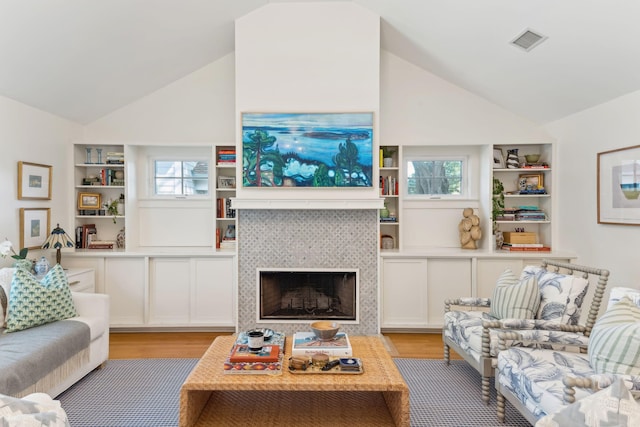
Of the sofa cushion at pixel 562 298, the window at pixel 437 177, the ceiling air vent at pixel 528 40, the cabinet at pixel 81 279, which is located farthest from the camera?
the window at pixel 437 177

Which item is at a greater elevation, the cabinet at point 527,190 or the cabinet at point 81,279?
the cabinet at point 527,190

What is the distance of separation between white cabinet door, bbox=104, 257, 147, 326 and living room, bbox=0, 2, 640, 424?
52 mm

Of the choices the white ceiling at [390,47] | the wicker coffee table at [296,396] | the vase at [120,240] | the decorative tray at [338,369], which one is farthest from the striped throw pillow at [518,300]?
the vase at [120,240]

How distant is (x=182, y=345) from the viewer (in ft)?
12.8

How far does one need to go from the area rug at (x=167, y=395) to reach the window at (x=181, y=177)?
2.01 metres

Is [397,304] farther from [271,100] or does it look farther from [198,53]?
[198,53]

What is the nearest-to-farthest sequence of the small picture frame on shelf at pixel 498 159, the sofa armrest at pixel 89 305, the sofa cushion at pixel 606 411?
the sofa cushion at pixel 606 411 → the sofa armrest at pixel 89 305 → the small picture frame on shelf at pixel 498 159

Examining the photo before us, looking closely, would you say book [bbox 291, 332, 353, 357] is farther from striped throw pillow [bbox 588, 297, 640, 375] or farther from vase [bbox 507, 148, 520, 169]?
vase [bbox 507, 148, 520, 169]

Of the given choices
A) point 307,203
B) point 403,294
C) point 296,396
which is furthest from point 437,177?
point 296,396

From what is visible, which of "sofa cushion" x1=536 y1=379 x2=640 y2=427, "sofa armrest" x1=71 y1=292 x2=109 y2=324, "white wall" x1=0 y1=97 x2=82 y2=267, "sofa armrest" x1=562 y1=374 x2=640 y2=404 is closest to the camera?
"sofa cushion" x1=536 y1=379 x2=640 y2=427

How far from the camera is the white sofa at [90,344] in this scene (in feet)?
8.66

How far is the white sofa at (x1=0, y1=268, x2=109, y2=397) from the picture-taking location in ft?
8.66

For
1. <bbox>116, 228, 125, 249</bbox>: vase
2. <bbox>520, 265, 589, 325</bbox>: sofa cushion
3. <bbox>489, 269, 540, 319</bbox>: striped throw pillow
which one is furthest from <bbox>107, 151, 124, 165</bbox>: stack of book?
<bbox>520, 265, 589, 325</bbox>: sofa cushion

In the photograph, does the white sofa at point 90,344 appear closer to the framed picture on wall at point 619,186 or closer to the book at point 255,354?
the book at point 255,354
